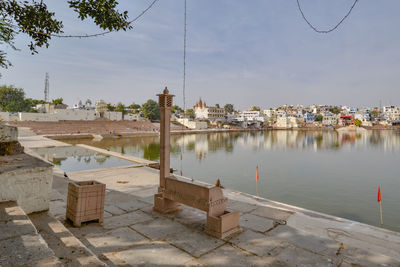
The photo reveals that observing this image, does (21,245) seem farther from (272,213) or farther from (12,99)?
(12,99)

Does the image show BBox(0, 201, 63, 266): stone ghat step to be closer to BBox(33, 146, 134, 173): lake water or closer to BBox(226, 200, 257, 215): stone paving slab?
BBox(226, 200, 257, 215): stone paving slab

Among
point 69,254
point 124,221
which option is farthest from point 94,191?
point 69,254

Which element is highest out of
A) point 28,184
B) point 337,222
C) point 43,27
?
point 43,27

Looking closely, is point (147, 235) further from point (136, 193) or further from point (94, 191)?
point (136, 193)

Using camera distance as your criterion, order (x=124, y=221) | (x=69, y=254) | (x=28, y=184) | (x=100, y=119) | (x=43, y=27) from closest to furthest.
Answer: (x=69, y=254) < (x=28, y=184) < (x=124, y=221) < (x=43, y=27) < (x=100, y=119)

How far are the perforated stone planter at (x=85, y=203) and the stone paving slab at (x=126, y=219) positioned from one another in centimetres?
25

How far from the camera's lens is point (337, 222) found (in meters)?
6.76

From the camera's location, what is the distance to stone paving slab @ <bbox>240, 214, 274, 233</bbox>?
5.39m

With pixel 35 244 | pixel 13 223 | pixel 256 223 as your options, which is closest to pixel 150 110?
pixel 256 223

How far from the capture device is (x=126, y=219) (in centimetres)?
559

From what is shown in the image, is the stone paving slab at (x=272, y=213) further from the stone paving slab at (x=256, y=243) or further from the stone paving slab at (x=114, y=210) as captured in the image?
the stone paving slab at (x=114, y=210)

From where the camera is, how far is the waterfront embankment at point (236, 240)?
392 cm

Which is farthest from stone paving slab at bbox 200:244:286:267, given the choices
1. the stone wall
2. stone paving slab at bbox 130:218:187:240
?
the stone wall

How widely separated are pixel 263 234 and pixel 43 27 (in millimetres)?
7506
